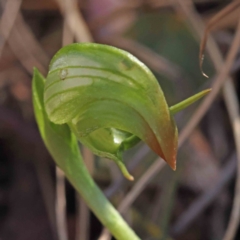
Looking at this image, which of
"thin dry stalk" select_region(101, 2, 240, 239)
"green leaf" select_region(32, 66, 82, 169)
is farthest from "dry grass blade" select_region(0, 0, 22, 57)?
"green leaf" select_region(32, 66, 82, 169)

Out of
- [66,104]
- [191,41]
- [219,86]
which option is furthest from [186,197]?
[66,104]

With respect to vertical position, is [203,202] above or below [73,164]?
below

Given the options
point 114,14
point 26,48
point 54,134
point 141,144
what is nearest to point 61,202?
point 141,144

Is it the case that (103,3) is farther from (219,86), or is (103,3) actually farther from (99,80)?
(99,80)

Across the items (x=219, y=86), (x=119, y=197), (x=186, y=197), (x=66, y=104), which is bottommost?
(x=186, y=197)

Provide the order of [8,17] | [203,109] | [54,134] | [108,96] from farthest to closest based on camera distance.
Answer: [8,17]
[203,109]
[54,134]
[108,96]

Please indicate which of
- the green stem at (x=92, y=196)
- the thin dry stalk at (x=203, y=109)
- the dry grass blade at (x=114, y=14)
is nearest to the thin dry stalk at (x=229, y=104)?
the thin dry stalk at (x=203, y=109)

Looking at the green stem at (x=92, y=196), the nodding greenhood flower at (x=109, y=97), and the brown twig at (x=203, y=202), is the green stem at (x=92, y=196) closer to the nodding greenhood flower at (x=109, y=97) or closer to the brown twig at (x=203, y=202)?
the nodding greenhood flower at (x=109, y=97)

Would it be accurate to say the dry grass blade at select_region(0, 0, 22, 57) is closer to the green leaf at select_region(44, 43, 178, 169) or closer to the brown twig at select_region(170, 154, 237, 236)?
the brown twig at select_region(170, 154, 237, 236)

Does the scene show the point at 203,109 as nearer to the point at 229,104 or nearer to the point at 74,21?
the point at 229,104
